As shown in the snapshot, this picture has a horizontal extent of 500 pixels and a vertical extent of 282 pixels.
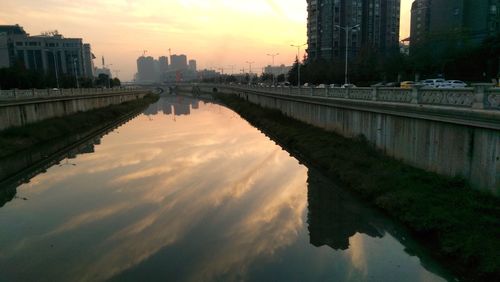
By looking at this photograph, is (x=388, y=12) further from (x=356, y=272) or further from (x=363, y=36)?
(x=356, y=272)

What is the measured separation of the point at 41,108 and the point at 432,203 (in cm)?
3711

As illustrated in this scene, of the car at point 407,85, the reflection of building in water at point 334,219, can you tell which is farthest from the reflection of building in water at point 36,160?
the car at point 407,85

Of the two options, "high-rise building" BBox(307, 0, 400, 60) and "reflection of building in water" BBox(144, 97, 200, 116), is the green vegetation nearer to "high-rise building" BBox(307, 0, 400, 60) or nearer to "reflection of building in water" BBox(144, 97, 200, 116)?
"reflection of building in water" BBox(144, 97, 200, 116)

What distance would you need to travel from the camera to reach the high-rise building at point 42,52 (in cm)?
12144

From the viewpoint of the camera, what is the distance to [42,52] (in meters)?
125

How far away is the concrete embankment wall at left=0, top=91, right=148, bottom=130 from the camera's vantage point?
31266 millimetres

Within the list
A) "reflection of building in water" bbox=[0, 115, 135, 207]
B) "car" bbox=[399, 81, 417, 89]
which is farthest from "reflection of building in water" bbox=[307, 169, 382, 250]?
"reflection of building in water" bbox=[0, 115, 135, 207]

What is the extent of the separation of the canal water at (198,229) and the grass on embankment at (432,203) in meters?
0.59

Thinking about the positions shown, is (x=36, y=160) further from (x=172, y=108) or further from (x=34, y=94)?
(x=172, y=108)

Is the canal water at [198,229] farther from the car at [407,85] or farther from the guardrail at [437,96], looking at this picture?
the car at [407,85]

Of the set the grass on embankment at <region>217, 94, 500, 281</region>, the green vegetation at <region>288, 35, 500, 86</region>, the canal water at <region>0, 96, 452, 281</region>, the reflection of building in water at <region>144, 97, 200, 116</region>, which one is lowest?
the reflection of building in water at <region>144, 97, 200, 116</region>

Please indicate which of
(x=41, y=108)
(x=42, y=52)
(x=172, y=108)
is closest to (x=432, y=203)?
(x=41, y=108)

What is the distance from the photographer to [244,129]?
147 ft

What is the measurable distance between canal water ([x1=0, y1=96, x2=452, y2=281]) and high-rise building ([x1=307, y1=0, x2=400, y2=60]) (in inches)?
3924
